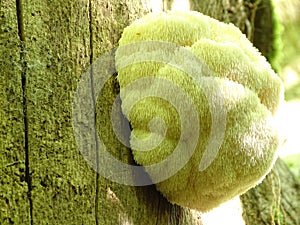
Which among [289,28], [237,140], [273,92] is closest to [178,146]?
[237,140]

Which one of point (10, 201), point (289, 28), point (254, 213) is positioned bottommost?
point (289, 28)

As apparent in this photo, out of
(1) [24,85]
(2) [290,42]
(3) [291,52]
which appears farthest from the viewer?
(2) [290,42]

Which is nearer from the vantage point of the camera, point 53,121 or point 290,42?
point 53,121

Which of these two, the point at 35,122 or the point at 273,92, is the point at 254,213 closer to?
the point at 273,92

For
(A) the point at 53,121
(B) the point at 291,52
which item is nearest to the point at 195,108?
(A) the point at 53,121

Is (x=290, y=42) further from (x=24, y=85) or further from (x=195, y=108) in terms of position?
(x=24, y=85)

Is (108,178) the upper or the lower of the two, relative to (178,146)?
lower
